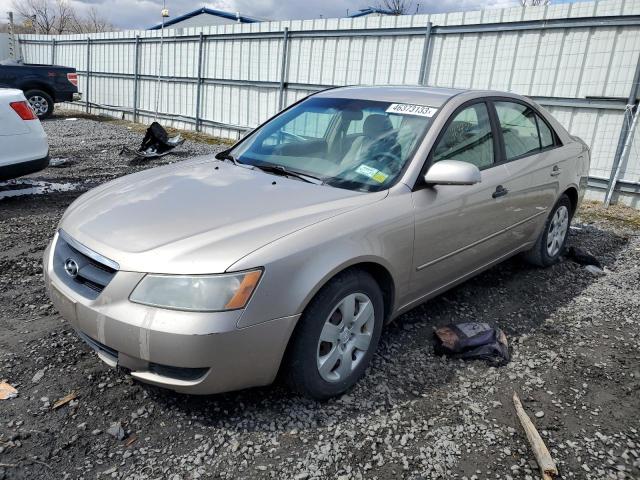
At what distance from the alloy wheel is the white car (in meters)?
4.68

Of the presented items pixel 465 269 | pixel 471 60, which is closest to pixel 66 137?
pixel 471 60

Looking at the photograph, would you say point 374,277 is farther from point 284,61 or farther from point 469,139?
point 284,61

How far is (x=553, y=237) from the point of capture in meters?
4.75

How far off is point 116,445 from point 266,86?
34.4 ft

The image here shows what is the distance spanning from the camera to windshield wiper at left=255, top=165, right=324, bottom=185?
119 inches

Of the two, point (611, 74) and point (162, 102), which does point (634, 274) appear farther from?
point (162, 102)

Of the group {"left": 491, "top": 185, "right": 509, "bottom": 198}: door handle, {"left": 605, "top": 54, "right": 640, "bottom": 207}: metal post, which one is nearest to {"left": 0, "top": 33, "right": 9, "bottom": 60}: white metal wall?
{"left": 605, "top": 54, "right": 640, "bottom": 207}: metal post

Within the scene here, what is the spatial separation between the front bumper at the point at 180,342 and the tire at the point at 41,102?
46.9ft

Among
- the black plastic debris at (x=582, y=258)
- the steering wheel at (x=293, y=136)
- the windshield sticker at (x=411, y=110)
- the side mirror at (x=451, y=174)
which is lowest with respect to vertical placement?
the black plastic debris at (x=582, y=258)

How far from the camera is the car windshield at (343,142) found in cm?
304

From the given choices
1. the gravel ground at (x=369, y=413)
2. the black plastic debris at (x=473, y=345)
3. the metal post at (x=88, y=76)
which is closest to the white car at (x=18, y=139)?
the gravel ground at (x=369, y=413)

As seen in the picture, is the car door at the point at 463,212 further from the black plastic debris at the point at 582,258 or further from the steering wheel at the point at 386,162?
the black plastic debris at the point at 582,258

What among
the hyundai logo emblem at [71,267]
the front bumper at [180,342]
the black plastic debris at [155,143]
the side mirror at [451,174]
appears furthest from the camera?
the black plastic debris at [155,143]

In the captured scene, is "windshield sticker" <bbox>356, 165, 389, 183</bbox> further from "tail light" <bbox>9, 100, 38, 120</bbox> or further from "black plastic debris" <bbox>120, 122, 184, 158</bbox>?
"black plastic debris" <bbox>120, 122, 184, 158</bbox>
